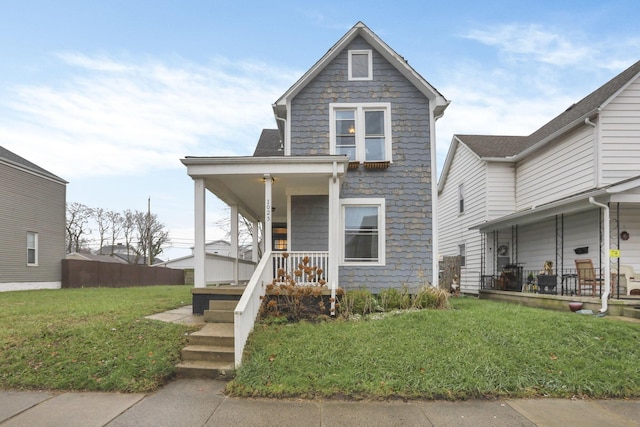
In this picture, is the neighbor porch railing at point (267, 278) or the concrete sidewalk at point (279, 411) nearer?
the concrete sidewalk at point (279, 411)

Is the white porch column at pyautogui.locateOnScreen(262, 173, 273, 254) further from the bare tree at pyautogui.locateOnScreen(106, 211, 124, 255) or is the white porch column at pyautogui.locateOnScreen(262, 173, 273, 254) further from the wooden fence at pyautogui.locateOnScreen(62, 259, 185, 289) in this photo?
the bare tree at pyautogui.locateOnScreen(106, 211, 124, 255)

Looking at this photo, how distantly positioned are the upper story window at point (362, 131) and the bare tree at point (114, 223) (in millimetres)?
50119

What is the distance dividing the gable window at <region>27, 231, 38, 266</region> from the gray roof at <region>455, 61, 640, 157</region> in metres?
19.7

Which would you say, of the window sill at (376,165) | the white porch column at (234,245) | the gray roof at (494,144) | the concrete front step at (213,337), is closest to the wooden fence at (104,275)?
the white porch column at (234,245)

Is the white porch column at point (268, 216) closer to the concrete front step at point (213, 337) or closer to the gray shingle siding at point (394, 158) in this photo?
the concrete front step at point (213, 337)

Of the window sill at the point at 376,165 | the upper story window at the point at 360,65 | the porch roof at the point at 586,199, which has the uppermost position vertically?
the upper story window at the point at 360,65

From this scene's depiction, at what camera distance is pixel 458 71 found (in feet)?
55.2

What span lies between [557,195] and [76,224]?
51572mm

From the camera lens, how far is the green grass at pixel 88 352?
14.9ft

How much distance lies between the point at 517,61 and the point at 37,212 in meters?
23.0

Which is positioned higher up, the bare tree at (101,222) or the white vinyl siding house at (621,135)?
the white vinyl siding house at (621,135)

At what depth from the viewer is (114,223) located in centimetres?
5088

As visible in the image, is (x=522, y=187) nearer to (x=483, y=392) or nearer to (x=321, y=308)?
(x=321, y=308)

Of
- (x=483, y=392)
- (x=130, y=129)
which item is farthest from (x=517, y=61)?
(x=130, y=129)
